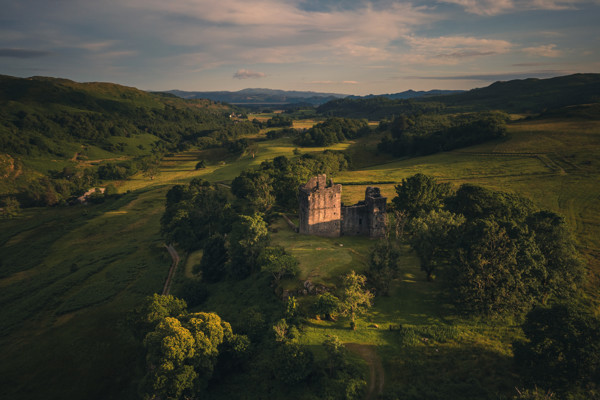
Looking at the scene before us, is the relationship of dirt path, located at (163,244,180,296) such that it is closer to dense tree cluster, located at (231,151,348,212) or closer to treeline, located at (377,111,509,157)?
dense tree cluster, located at (231,151,348,212)

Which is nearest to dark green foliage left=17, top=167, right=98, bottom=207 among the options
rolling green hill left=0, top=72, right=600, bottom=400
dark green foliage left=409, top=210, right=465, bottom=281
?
rolling green hill left=0, top=72, right=600, bottom=400

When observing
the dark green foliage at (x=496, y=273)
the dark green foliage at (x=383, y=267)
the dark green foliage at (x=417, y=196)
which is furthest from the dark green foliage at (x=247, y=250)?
the dark green foliage at (x=496, y=273)

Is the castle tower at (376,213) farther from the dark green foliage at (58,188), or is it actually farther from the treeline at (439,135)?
the dark green foliage at (58,188)

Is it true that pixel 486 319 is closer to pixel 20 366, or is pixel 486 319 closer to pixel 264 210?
pixel 264 210

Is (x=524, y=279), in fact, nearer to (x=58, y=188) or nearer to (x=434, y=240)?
(x=434, y=240)

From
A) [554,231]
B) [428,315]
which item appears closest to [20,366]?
[428,315]

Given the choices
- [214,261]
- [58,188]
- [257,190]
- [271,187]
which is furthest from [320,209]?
[58,188]
